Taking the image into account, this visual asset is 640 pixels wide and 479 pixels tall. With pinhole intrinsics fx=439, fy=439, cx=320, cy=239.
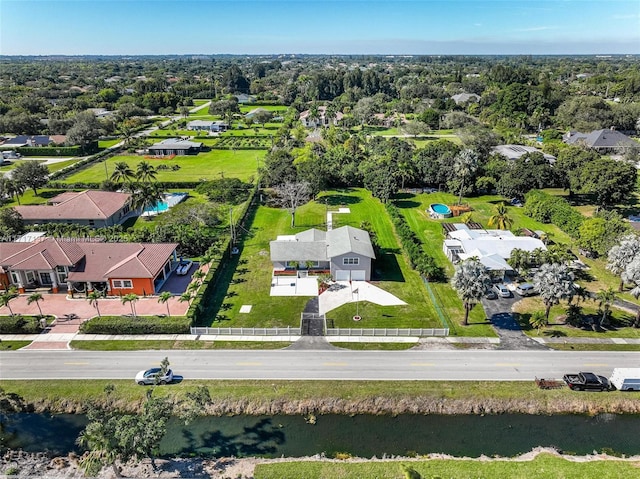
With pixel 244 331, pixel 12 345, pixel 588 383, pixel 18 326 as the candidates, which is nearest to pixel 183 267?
pixel 244 331

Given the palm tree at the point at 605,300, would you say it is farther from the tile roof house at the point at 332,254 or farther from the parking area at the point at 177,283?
the parking area at the point at 177,283

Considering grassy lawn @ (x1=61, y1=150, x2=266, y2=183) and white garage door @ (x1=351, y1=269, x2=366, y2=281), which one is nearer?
white garage door @ (x1=351, y1=269, x2=366, y2=281)

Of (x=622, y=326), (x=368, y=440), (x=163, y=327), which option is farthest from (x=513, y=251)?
(x=163, y=327)

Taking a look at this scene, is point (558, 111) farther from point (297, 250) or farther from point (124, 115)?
point (124, 115)

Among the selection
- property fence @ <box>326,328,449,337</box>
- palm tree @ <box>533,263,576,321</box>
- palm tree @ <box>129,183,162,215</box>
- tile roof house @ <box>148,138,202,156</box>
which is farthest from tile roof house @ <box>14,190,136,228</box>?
palm tree @ <box>533,263,576,321</box>

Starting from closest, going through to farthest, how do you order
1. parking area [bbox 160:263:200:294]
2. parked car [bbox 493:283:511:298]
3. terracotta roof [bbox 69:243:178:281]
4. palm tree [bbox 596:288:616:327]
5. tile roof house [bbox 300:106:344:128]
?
palm tree [bbox 596:288:616:327], parked car [bbox 493:283:511:298], terracotta roof [bbox 69:243:178:281], parking area [bbox 160:263:200:294], tile roof house [bbox 300:106:344:128]

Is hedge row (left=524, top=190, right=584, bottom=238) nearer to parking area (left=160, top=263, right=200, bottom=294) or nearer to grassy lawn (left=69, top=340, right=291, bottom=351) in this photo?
grassy lawn (left=69, top=340, right=291, bottom=351)

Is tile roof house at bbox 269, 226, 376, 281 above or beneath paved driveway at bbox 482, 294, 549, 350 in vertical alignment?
above
